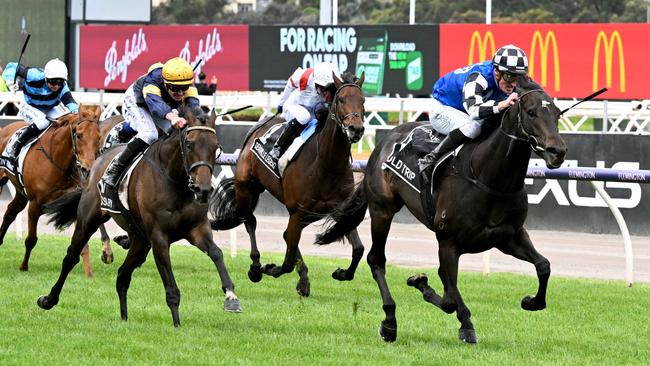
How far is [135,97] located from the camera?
9.79 metres

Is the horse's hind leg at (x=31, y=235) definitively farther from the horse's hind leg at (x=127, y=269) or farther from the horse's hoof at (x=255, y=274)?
the horse's hind leg at (x=127, y=269)

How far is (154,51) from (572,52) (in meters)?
9.33

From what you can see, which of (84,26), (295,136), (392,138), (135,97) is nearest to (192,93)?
(135,97)

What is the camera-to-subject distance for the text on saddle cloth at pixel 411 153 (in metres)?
8.87

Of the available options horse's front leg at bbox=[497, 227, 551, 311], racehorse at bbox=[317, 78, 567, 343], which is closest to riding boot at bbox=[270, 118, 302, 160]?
racehorse at bbox=[317, 78, 567, 343]

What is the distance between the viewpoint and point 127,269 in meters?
9.11

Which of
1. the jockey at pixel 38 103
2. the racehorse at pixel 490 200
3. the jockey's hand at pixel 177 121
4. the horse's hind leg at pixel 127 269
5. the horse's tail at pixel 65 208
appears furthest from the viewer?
the jockey at pixel 38 103

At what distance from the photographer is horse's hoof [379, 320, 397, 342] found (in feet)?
27.1

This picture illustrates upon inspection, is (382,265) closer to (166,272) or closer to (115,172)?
(166,272)

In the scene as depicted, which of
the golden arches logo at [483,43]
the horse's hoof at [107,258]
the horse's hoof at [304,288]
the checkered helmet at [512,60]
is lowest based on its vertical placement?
the horse's hoof at [107,258]

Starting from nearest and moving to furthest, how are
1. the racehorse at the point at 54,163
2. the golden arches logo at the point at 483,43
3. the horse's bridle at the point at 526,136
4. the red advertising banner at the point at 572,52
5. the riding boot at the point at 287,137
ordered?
the horse's bridle at the point at 526,136 < the riding boot at the point at 287,137 < the racehorse at the point at 54,163 < the red advertising banner at the point at 572,52 < the golden arches logo at the point at 483,43

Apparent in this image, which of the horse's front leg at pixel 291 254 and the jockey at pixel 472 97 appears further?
the horse's front leg at pixel 291 254

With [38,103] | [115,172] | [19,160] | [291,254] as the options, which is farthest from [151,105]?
[38,103]

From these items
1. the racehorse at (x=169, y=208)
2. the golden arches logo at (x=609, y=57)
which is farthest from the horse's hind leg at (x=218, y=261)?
the golden arches logo at (x=609, y=57)
